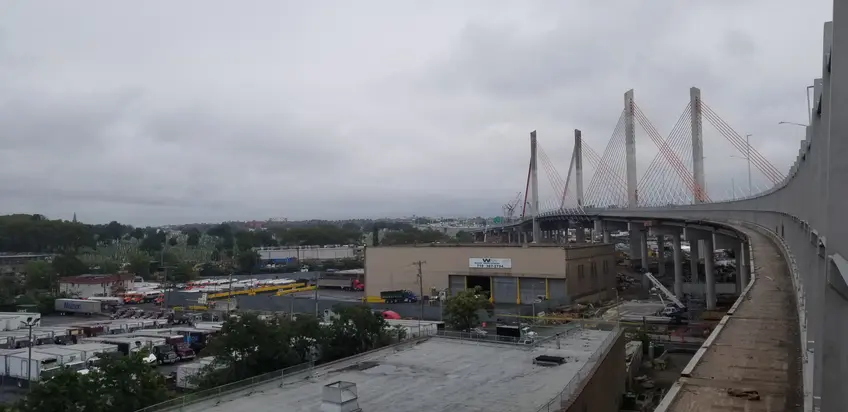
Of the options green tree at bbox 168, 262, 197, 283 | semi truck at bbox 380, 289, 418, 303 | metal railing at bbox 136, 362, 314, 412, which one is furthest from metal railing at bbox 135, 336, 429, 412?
green tree at bbox 168, 262, 197, 283

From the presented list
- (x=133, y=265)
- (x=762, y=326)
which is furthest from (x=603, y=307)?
(x=133, y=265)

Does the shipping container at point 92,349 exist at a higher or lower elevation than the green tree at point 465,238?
lower

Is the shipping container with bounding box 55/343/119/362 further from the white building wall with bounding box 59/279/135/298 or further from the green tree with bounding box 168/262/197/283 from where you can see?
the green tree with bounding box 168/262/197/283

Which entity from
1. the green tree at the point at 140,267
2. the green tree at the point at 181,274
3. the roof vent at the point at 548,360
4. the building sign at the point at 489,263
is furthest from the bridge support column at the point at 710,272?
the green tree at the point at 140,267

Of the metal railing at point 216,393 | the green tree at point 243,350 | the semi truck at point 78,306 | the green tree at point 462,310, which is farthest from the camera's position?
the semi truck at point 78,306

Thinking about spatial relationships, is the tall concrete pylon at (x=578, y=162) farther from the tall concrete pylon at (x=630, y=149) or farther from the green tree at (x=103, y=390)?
the green tree at (x=103, y=390)

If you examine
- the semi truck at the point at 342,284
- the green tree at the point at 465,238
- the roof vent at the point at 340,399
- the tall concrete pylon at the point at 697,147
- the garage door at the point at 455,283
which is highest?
the tall concrete pylon at the point at 697,147
